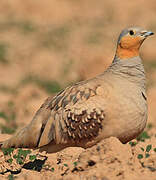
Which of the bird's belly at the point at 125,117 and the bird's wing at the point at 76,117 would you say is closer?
the bird's belly at the point at 125,117

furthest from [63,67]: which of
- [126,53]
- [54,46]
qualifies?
[126,53]

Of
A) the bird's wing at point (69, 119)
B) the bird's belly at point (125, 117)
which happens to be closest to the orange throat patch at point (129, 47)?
the bird's wing at point (69, 119)

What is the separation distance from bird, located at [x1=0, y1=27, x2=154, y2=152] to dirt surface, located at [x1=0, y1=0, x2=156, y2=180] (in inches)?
8.6

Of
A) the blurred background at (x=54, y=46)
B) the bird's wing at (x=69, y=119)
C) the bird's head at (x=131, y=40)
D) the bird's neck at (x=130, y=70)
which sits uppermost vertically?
the bird's head at (x=131, y=40)

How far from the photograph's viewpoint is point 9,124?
8789mm

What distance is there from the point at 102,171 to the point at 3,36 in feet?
48.0

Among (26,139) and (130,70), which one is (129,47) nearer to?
(130,70)

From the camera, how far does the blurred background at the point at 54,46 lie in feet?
35.9

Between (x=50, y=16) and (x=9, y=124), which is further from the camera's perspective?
(x=50, y=16)

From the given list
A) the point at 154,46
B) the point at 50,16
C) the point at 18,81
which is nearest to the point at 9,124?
the point at 18,81

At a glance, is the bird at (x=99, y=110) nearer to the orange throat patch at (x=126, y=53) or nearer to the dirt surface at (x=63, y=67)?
the orange throat patch at (x=126, y=53)

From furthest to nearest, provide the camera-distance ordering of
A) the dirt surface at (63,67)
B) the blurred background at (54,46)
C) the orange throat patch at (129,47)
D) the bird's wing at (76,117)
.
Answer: the blurred background at (54,46), the orange throat patch at (129,47), the bird's wing at (76,117), the dirt surface at (63,67)

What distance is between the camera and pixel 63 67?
14.9m

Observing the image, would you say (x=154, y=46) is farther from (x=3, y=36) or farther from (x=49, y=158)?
(x=49, y=158)
